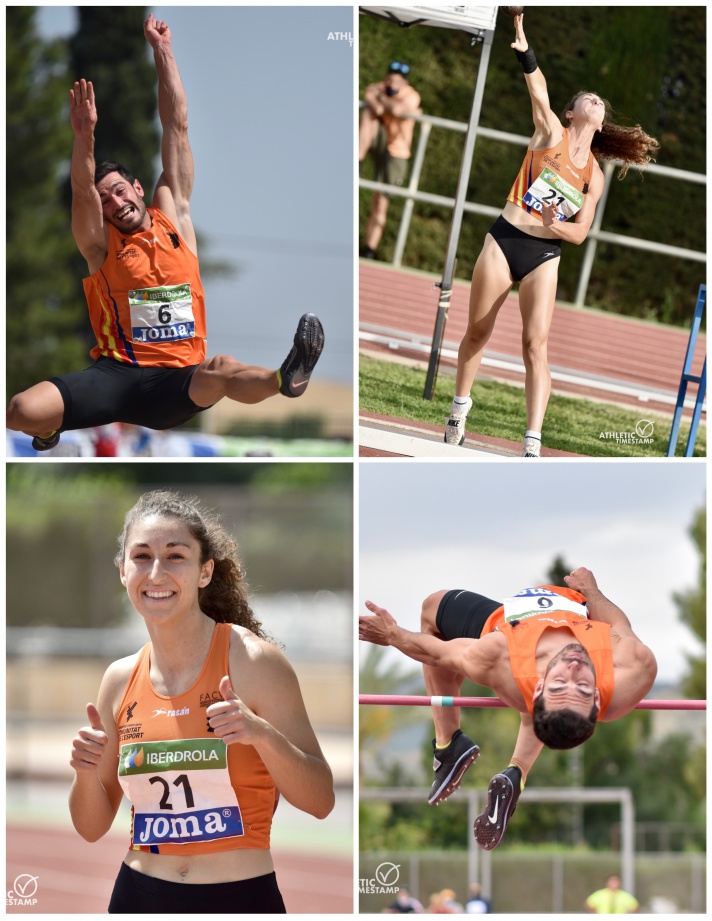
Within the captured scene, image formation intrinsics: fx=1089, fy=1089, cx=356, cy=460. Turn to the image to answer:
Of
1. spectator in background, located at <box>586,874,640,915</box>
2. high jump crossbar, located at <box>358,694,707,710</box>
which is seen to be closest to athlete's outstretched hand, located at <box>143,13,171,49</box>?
high jump crossbar, located at <box>358,694,707,710</box>

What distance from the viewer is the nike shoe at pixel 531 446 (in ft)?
13.0

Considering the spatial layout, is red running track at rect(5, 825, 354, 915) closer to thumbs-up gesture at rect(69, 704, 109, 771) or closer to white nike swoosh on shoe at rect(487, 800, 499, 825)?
white nike swoosh on shoe at rect(487, 800, 499, 825)

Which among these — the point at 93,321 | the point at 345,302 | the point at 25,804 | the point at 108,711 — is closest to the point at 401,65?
the point at 345,302

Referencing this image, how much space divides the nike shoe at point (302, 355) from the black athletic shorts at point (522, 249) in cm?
76

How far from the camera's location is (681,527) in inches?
244

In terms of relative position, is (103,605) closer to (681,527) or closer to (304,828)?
(304,828)

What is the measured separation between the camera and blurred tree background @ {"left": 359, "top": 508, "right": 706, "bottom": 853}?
5.69 metres

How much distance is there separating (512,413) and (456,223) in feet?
2.46

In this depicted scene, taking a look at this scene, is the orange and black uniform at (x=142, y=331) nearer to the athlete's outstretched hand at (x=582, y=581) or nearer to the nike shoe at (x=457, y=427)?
the nike shoe at (x=457, y=427)

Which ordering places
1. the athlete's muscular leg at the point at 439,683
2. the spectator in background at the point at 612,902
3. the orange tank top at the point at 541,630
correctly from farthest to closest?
the spectator in background at the point at 612,902 → the athlete's muscular leg at the point at 439,683 → the orange tank top at the point at 541,630

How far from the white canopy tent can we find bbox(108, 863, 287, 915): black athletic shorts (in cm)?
182

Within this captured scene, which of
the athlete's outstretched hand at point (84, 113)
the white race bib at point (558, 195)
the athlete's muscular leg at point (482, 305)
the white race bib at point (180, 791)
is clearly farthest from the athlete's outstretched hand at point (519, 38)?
the white race bib at point (180, 791)

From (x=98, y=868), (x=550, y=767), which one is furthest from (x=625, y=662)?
(x=98, y=868)

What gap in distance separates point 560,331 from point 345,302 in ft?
2.88
